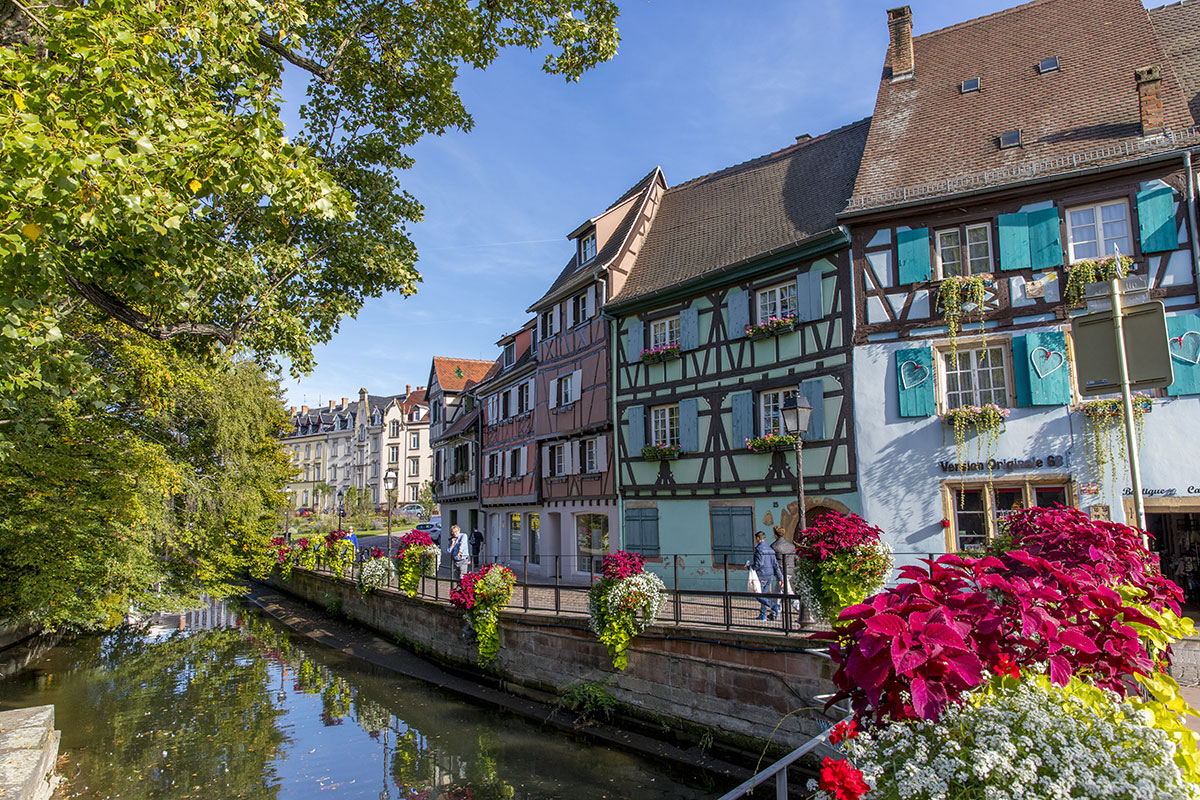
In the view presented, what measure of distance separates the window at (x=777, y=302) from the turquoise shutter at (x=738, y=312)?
1.04 feet

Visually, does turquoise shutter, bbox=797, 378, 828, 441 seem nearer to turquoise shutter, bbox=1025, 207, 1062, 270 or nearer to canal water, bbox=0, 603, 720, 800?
turquoise shutter, bbox=1025, 207, 1062, 270

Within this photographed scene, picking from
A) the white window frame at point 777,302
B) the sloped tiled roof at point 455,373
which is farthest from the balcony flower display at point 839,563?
the sloped tiled roof at point 455,373

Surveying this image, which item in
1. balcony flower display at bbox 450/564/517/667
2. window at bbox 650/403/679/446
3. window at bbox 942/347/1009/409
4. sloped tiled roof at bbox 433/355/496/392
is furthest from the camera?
sloped tiled roof at bbox 433/355/496/392

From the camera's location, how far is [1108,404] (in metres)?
12.1

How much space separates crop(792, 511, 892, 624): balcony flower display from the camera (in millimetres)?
9195

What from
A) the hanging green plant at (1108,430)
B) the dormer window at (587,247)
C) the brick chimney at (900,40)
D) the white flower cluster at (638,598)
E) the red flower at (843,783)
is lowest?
the white flower cluster at (638,598)

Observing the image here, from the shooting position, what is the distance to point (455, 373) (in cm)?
4303

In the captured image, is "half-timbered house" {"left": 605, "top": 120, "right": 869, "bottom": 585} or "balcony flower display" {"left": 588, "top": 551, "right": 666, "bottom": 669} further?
"half-timbered house" {"left": 605, "top": 120, "right": 869, "bottom": 585}

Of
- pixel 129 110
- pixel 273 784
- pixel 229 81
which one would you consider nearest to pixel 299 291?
pixel 229 81

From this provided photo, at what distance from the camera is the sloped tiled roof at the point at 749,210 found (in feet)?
55.5

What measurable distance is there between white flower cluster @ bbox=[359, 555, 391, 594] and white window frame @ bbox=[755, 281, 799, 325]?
13068mm

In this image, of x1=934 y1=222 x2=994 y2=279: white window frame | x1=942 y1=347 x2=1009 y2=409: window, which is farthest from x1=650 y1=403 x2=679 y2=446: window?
x1=934 y1=222 x2=994 y2=279: white window frame

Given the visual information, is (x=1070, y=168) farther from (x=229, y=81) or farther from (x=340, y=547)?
(x=340, y=547)

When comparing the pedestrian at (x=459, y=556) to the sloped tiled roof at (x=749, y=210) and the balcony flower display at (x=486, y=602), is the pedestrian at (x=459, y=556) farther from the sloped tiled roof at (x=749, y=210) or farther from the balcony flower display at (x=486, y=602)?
the sloped tiled roof at (x=749, y=210)
